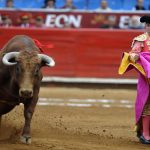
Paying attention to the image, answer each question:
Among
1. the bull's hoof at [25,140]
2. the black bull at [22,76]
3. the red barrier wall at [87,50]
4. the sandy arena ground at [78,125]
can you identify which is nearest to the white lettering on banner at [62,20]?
the red barrier wall at [87,50]

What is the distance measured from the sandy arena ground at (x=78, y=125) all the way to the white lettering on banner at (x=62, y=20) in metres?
1.79

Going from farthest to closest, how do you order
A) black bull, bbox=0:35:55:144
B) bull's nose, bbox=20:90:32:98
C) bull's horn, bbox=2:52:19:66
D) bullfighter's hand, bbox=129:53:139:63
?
1. bullfighter's hand, bbox=129:53:139:63
2. bull's horn, bbox=2:52:19:66
3. black bull, bbox=0:35:55:144
4. bull's nose, bbox=20:90:32:98

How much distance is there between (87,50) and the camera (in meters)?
13.4

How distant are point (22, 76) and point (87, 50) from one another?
22.4 ft

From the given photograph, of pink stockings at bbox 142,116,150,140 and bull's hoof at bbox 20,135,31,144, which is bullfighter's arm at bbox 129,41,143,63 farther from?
bull's hoof at bbox 20,135,31,144

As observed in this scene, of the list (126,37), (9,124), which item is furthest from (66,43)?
(9,124)

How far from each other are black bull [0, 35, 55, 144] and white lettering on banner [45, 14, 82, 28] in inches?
256

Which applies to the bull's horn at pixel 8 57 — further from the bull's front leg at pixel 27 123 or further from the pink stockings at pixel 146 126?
the pink stockings at pixel 146 126

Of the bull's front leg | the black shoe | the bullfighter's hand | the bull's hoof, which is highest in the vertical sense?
the bullfighter's hand

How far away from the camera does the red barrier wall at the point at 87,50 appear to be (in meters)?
13.2

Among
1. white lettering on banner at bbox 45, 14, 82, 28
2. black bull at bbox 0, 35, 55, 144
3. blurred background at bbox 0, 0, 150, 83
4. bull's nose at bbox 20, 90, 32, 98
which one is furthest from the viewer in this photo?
white lettering on banner at bbox 45, 14, 82, 28

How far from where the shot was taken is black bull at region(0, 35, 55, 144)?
6594mm

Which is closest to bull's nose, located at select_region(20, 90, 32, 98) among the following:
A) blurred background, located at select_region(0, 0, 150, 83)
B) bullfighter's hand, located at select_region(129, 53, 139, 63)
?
bullfighter's hand, located at select_region(129, 53, 139, 63)

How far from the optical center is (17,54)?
6777 millimetres
